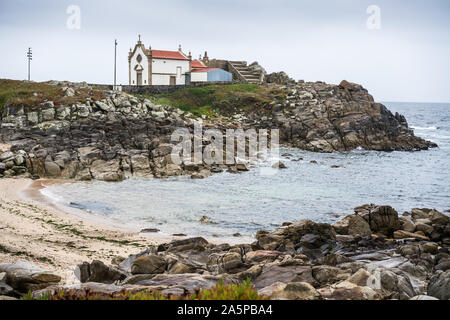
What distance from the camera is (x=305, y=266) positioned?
15.9 metres

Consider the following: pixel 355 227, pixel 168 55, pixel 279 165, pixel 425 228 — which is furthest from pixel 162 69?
pixel 425 228

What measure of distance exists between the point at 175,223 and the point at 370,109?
54272 millimetres

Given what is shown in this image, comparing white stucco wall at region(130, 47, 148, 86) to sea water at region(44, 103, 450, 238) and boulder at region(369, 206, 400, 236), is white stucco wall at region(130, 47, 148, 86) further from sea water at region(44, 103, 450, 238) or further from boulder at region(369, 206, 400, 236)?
boulder at region(369, 206, 400, 236)

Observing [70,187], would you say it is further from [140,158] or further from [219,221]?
[219,221]

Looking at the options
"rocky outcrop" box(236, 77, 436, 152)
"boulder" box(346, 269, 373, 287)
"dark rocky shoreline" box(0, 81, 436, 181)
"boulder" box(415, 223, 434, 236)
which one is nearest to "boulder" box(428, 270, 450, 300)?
"boulder" box(346, 269, 373, 287)

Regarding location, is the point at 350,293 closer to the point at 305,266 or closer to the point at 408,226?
the point at 305,266

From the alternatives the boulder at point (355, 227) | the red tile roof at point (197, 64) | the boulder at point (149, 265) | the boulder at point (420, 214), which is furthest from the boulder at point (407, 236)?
the red tile roof at point (197, 64)

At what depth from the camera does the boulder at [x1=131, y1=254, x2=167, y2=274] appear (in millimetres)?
15805

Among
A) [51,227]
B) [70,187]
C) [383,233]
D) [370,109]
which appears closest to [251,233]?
[383,233]

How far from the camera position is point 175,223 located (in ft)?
93.9

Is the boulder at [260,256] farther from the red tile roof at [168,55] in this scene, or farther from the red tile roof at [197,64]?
the red tile roof at [197,64]

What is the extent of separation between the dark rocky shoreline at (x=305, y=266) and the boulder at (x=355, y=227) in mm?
56

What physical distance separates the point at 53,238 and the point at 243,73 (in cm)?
8331

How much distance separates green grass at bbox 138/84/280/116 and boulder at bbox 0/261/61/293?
198 feet
